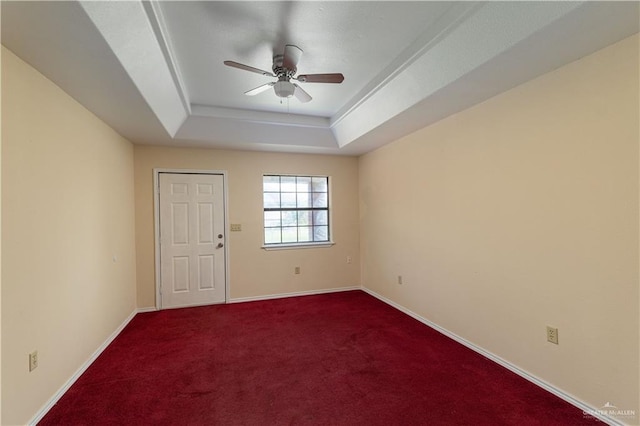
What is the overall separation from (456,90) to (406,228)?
1.81 metres

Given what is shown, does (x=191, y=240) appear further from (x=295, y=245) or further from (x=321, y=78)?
(x=321, y=78)

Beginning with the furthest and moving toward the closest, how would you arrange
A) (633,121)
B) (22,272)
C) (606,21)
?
(22,272)
(633,121)
(606,21)

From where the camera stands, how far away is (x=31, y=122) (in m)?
1.82

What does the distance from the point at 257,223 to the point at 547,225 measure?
347 cm

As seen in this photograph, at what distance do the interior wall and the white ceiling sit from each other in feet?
0.85

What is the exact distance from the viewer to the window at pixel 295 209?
4531 millimetres

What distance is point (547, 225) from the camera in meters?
2.08

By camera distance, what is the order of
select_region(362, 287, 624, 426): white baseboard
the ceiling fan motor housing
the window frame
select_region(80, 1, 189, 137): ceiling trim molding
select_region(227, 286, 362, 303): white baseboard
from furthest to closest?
the window frame → select_region(227, 286, 362, 303): white baseboard → the ceiling fan motor housing → select_region(362, 287, 624, 426): white baseboard → select_region(80, 1, 189, 137): ceiling trim molding

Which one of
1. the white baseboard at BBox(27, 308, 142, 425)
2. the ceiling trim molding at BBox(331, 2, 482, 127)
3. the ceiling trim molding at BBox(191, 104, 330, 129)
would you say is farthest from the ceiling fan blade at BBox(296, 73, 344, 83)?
the white baseboard at BBox(27, 308, 142, 425)

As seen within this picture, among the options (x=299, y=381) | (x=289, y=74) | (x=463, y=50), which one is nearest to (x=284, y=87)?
(x=289, y=74)

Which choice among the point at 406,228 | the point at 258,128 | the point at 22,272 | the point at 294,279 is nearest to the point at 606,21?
the point at 406,228

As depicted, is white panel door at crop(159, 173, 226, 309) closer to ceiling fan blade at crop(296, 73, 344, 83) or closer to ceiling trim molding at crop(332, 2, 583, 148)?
ceiling fan blade at crop(296, 73, 344, 83)

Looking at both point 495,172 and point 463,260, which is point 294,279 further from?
point 495,172

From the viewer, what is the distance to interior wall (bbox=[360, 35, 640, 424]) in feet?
5.55
